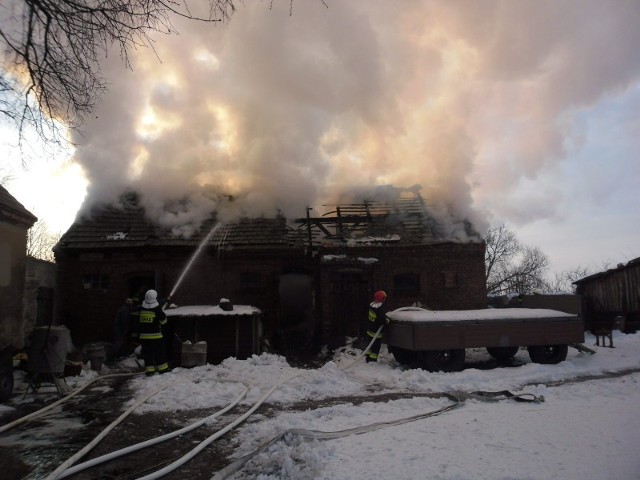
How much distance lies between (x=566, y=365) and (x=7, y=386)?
36.5 ft

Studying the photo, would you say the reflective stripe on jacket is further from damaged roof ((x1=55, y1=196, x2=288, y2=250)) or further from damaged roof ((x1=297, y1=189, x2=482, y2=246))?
damaged roof ((x1=297, y1=189, x2=482, y2=246))

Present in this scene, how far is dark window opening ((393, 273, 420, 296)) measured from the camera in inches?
620

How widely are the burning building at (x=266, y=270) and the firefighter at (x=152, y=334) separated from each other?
462cm

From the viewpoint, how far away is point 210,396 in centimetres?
802

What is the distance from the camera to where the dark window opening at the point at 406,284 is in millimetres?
15758

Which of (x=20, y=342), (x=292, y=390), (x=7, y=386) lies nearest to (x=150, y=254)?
(x=20, y=342)

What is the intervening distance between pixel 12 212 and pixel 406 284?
1145 cm

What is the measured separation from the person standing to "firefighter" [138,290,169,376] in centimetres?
255

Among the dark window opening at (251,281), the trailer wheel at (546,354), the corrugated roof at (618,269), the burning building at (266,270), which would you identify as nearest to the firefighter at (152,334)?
the burning building at (266,270)

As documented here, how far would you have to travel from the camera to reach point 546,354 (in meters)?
11.5

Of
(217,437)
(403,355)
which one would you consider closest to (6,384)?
(217,437)

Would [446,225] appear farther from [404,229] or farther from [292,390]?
[292,390]

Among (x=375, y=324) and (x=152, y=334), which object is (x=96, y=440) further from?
(x=375, y=324)

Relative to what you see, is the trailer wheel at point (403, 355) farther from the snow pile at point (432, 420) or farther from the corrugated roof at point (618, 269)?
the corrugated roof at point (618, 269)
